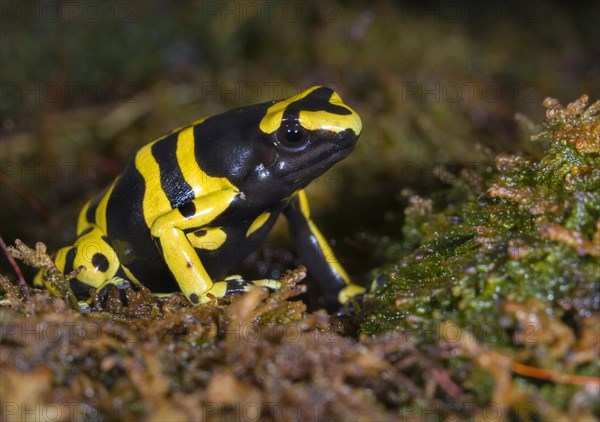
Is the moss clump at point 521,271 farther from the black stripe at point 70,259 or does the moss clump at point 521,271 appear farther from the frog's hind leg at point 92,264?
the black stripe at point 70,259

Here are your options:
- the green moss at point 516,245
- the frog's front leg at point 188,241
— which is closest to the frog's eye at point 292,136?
the frog's front leg at point 188,241

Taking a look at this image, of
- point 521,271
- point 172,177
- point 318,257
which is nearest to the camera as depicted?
point 521,271

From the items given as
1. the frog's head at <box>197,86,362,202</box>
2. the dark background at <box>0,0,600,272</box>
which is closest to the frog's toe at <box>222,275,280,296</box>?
the frog's head at <box>197,86,362,202</box>

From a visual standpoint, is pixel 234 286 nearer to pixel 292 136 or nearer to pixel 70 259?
pixel 292 136

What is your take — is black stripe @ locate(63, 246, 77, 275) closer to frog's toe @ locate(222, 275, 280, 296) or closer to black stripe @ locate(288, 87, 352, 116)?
frog's toe @ locate(222, 275, 280, 296)

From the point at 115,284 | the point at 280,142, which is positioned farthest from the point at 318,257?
the point at 115,284

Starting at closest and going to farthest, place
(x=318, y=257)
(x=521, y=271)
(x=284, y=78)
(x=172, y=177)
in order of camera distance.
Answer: (x=521, y=271) → (x=172, y=177) → (x=318, y=257) → (x=284, y=78)
